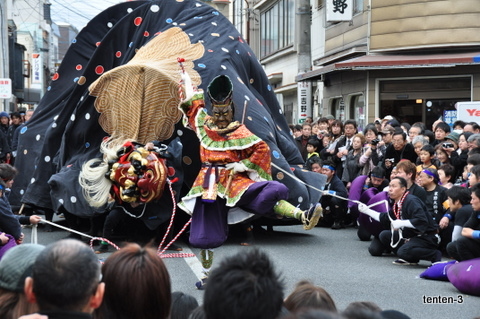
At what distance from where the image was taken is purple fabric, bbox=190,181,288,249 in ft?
22.4

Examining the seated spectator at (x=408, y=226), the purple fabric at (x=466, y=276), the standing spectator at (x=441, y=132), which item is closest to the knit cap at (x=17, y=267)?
the purple fabric at (x=466, y=276)

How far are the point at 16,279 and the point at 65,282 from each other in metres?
0.47

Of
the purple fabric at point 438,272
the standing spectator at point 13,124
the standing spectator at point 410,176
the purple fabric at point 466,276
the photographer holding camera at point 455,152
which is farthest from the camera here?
the standing spectator at point 13,124

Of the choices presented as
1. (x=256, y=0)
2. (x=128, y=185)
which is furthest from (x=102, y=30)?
(x=256, y=0)

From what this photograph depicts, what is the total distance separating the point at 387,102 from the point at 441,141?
9.29 m

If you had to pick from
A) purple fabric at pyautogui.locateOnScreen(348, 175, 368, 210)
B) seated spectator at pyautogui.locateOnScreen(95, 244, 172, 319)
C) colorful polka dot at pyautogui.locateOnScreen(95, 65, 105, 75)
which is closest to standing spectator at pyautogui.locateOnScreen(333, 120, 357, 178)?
purple fabric at pyautogui.locateOnScreen(348, 175, 368, 210)

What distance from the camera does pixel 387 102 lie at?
1991cm

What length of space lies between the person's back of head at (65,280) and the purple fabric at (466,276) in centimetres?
466

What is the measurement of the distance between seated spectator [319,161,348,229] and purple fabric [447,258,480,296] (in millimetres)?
3784

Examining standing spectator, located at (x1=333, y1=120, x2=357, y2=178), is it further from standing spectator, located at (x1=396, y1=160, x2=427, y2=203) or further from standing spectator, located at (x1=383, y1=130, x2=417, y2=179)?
standing spectator, located at (x1=396, y1=160, x2=427, y2=203)

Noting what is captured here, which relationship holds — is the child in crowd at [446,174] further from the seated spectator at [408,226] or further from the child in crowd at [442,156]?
the seated spectator at [408,226]

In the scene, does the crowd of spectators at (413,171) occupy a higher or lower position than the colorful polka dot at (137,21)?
lower

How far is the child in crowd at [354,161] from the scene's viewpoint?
11188mm

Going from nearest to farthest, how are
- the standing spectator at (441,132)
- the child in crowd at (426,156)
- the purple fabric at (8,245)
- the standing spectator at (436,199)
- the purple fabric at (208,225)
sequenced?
the purple fabric at (8,245), the purple fabric at (208,225), the standing spectator at (436,199), the child in crowd at (426,156), the standing spectator at (441,132)
